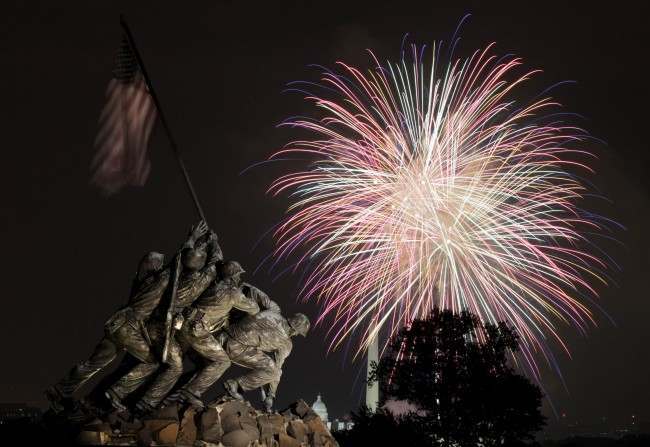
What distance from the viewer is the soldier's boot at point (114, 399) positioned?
16.2 m

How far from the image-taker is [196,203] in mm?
20125

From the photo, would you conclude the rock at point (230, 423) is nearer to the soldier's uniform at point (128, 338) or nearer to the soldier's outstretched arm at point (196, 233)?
the soldier's uniform at point (128, 338)

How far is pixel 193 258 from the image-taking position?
690 inches

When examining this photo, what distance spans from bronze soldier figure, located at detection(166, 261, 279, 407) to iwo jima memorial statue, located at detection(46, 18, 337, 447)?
2 cm

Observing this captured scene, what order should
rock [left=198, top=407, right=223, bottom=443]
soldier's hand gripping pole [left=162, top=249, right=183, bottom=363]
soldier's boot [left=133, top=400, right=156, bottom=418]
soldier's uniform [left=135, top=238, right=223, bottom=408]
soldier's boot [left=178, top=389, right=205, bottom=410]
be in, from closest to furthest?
rock [left=198, top=407, right=223, bottom=443]
soldier's boot [left=133, top=400, right=156, bottom=418]
soldier's boot [left=178, top=389, right=205, bottom=410]
soldier's uniform [left=135, top=238, right=223, bottom=408]
soldier's hand gripping pole [left=162, top=249, right=183, bottom=363]

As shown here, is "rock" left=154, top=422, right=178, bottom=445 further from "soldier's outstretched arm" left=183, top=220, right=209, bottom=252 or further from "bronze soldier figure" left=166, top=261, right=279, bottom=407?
"soldier's outstretched arm" left=183, top=220, right=209, bottom=252

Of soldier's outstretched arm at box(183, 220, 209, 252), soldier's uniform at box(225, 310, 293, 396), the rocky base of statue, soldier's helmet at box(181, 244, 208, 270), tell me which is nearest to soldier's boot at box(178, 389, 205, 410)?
the rocky base of statue

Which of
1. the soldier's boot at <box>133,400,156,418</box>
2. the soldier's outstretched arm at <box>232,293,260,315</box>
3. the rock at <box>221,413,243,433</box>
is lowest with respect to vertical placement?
the rock at <box>221,413,243,433</box>

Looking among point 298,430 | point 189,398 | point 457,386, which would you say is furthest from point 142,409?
point 457,386

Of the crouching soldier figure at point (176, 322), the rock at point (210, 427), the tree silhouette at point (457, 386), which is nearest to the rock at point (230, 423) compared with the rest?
the rock at point (210, 427)

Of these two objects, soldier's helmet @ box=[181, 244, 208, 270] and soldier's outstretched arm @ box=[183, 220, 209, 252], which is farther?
soldier's outstretched arm @ box=[183, 220, 209, 252]

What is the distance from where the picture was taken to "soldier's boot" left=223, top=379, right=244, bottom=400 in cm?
1697

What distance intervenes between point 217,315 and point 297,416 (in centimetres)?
311

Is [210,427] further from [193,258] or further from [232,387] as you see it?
[193,258]
